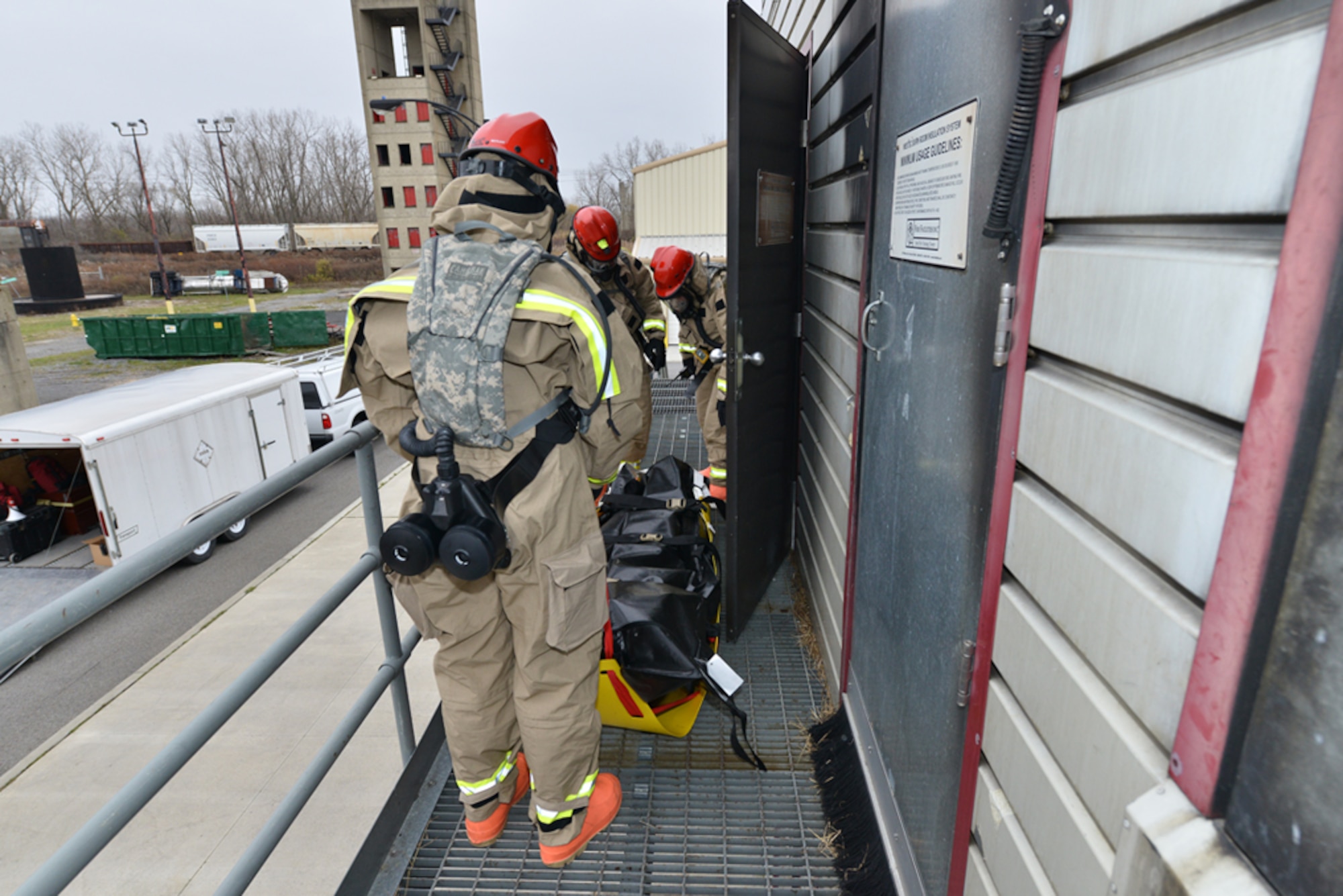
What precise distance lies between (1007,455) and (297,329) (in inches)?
1053

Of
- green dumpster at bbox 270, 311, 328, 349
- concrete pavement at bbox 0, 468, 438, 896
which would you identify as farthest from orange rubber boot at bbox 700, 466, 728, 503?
green dumpster at bbox 270, 311, 328, 349

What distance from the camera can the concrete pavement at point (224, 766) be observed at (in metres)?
4.21

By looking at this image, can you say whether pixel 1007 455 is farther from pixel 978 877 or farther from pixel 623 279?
pixel 623 279

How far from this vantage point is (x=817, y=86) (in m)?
3.52

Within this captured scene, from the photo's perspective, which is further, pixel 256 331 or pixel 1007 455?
pixel 256 331

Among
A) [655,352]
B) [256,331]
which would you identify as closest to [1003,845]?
[655,352]

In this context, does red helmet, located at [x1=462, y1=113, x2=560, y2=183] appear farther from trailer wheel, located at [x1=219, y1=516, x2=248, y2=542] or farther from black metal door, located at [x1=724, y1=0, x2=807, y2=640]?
trailer wheel, located at [x1=219, y1=516, x2=248, y2=542]

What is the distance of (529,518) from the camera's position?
2092 millimetres

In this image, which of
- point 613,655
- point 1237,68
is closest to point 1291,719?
point 1237,68

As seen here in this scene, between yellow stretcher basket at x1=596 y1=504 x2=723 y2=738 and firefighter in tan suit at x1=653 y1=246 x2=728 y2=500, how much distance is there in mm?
1987

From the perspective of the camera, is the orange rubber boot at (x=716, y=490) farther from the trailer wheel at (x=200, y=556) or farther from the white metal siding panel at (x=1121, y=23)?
the trailer wheel at (x=200, y=556)

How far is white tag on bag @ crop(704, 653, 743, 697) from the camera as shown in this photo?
9.67 feet

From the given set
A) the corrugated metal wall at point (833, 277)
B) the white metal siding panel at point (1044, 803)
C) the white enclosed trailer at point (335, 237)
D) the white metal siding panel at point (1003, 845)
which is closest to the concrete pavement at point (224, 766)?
the corrugated metal wall at point (833, 277)

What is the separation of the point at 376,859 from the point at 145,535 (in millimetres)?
7645
